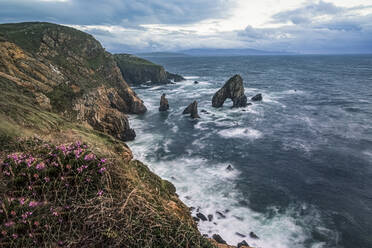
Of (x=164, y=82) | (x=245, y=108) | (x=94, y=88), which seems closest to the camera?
(x=94, y=88)

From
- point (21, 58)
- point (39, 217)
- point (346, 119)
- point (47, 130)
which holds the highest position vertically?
point (21, 58)

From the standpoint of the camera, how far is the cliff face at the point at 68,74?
87.7 feet

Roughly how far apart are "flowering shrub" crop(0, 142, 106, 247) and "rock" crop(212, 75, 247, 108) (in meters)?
55.6

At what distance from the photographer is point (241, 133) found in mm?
41656

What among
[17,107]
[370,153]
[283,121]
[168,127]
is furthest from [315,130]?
[17,107]

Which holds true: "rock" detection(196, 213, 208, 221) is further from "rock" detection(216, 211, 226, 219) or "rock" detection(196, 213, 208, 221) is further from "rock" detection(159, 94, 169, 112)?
"rock" detection(159, 94, 169, 112)

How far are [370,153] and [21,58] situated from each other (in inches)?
2044

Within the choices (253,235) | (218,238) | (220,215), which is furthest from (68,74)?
(253,235)

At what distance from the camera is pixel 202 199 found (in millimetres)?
22797

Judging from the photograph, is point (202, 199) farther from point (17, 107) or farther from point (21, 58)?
point (21, 58)

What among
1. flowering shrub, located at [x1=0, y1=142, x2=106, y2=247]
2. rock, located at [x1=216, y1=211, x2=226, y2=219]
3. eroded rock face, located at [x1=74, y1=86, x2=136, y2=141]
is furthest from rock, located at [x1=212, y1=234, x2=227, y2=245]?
eroded rock face, located at [x1=74, y1=86, x2=136, y2=141]

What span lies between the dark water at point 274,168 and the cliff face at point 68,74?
21.1 ft

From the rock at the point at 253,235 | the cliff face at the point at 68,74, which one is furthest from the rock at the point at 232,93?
the rock at the point at 253,235

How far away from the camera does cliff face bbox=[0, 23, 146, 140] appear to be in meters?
26.7
